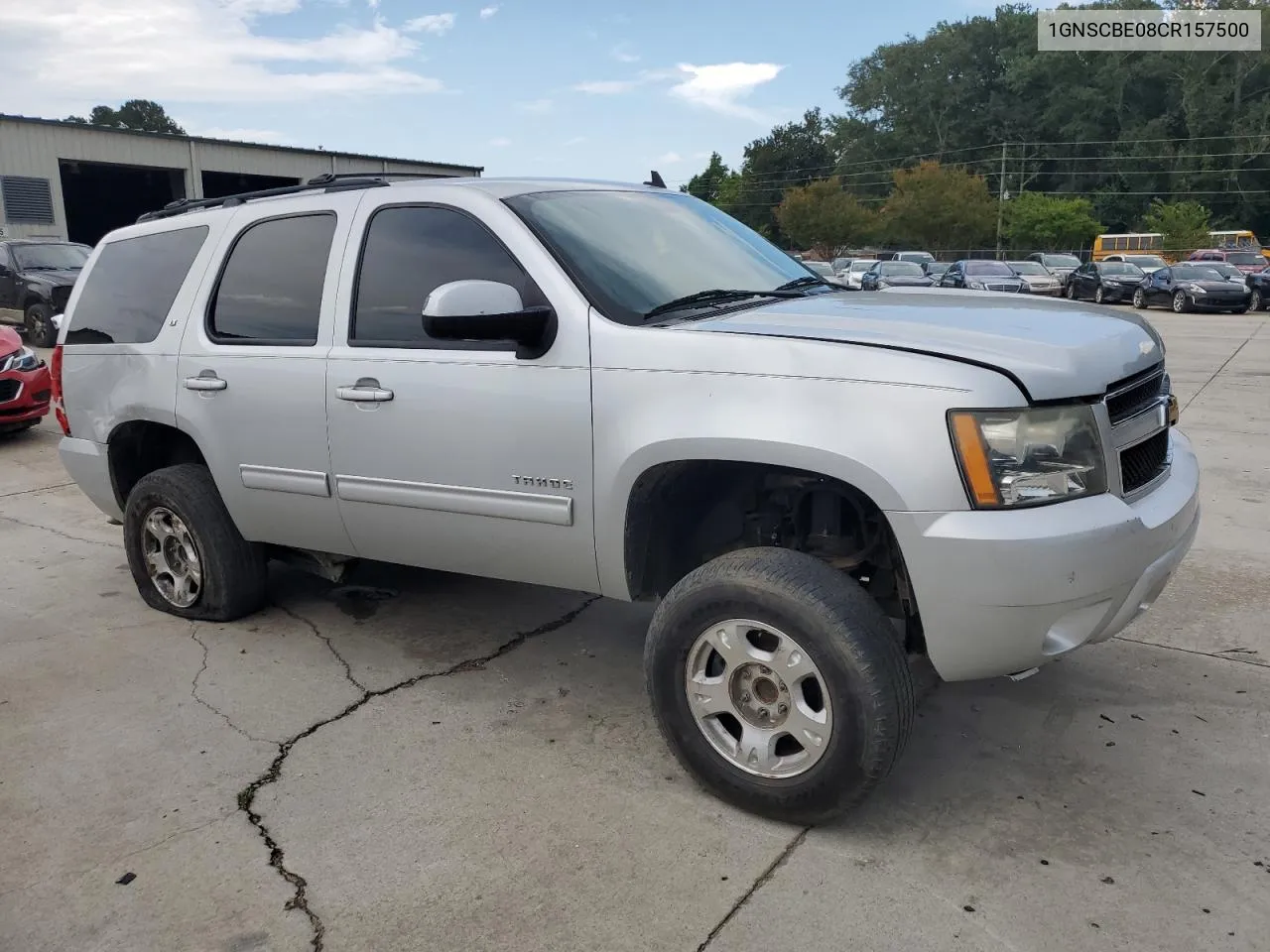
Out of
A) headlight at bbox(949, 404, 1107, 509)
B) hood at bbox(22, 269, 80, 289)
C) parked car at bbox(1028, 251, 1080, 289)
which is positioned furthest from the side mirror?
parked car at bbox(1028, 251, 1080, 289)

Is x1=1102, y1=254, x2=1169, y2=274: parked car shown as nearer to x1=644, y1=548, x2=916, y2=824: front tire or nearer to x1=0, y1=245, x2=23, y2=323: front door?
x1=0, y1=245, x2=23, y2=323: front door

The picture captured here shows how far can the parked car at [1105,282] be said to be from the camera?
2869 cm

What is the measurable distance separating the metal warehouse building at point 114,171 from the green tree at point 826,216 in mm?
37417

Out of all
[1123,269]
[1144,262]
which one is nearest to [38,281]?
[1123,269]

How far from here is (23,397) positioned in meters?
9.32

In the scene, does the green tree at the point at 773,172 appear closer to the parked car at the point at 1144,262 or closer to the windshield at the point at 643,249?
the parked car at the point at 1144,262

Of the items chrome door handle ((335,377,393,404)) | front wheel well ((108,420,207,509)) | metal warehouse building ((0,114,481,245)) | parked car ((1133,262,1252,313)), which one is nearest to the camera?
chrome door handle ((335,377,393,404))

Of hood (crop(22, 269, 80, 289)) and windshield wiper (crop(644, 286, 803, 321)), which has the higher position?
hood (crop(22, 269, 80, 289))

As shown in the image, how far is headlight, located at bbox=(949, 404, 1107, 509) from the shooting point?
262 cm

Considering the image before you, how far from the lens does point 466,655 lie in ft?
14.1

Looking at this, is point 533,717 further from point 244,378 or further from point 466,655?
point 244,378

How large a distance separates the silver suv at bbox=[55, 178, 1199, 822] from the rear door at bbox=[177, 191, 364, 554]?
0.04 feet

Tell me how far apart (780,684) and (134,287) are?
11.6ft

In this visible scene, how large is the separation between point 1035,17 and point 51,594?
95494mm
